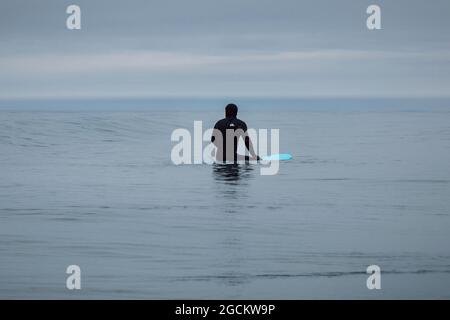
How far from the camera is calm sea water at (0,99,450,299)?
346 inches

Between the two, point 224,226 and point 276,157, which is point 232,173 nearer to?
point 276,157

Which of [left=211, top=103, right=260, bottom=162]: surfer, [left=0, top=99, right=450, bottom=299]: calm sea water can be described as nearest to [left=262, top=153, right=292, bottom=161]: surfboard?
[left=0, top=99, right=450, bottom=299]: calm sea water

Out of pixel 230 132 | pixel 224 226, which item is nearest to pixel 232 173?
pixel 230 132

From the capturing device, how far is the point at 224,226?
11.5m

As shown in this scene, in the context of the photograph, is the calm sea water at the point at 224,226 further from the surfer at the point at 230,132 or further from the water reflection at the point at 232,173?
the surfer at the point at 230,132

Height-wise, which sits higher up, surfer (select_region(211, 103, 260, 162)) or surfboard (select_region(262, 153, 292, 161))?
surfer (select_region(211, 103, 260, 162))

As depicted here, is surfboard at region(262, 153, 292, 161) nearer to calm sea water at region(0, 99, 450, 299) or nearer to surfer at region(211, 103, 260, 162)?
calm sea water at region(0, 99, 450, 299)

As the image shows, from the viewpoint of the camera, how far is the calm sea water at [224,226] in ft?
28.8

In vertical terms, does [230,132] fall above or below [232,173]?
above

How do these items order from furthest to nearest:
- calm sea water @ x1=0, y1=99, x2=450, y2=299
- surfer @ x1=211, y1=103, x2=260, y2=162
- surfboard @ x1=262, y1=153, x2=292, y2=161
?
surfboard @ x1=262, y1=153, x2=292, y2=161
surfer @ x1=211, y1=103, x2=260, y2=162
calm sea water @ x1=0, y1=99, x2=450, y2=299

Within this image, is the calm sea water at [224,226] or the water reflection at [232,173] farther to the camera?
the water reflection at [232,173]

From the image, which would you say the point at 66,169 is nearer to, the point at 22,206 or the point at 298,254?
the point at 22,206

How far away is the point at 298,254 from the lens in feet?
32.5

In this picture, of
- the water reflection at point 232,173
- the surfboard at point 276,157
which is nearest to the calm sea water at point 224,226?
the water reflection at point 232,173
